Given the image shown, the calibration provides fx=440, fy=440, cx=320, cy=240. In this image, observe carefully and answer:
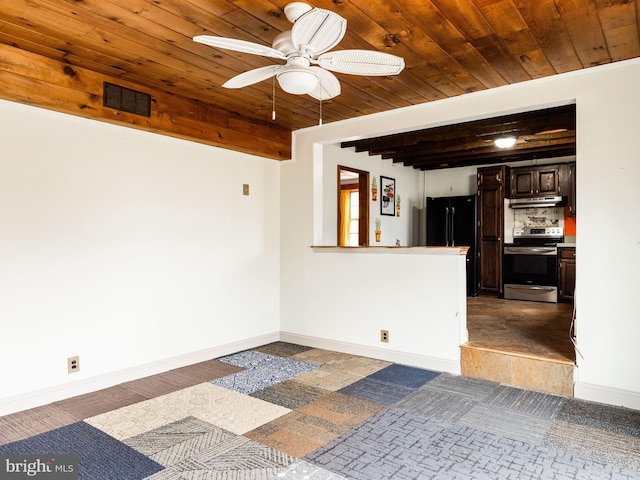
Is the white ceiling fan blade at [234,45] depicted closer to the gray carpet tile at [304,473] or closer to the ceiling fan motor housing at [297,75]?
the ceiling fan motor housing at [297,75]

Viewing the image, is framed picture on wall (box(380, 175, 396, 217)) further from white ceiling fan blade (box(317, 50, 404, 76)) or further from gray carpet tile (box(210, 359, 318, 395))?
white ceiling fan blade (box(317, 50, 404, 76))

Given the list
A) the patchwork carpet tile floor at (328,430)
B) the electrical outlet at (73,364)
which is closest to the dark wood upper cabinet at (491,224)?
the patchwork carpet tile floor at (328,430)

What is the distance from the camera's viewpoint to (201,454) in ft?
7.99

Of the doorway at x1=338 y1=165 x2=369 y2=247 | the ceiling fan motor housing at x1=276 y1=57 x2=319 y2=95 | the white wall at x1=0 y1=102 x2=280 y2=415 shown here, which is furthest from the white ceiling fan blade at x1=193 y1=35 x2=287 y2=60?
the doorway at x1=338 y1=165 x2=369 y2=247

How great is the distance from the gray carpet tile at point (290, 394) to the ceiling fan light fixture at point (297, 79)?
2.13 metres

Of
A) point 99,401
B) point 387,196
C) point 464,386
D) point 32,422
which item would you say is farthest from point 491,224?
point 32,422

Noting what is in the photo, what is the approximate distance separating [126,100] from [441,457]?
338 cm

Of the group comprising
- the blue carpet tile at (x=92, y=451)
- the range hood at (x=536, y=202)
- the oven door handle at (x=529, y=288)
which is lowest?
the blue carpet tile at (x=92, y=451)

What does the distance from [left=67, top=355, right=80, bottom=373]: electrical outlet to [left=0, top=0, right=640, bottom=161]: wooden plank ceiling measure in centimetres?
186

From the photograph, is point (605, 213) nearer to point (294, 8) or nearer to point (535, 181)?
point (294, 8)

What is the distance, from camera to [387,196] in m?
6.96

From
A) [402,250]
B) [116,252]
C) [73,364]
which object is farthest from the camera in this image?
[402,250]

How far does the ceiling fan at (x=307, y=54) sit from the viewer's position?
6.54ft

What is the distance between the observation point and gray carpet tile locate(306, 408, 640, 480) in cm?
224
